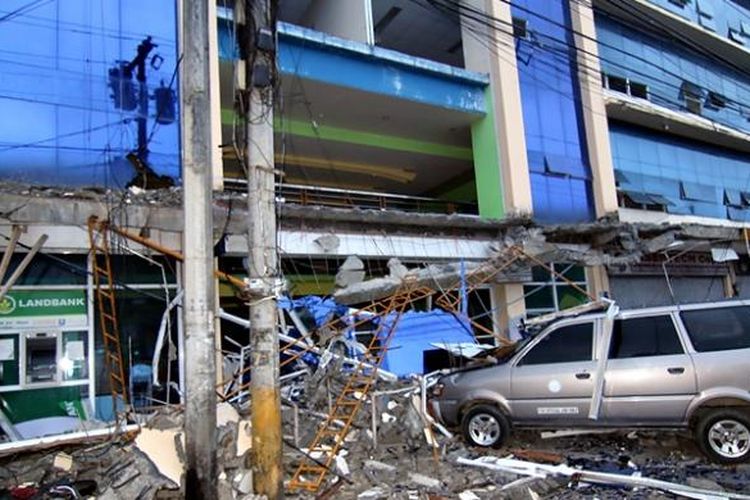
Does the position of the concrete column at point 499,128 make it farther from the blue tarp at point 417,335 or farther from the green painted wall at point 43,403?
the green painted wall at point 43,403

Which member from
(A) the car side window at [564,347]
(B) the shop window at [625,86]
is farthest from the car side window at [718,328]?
(B) the shop window at [625,86]

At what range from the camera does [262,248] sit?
6.49 metres

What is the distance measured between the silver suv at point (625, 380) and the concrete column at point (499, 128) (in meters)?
7.51

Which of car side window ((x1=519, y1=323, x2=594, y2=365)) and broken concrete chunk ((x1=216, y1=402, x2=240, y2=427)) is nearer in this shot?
broken concrete chunk ((x1=216, y1=402, x2=240, y2=427))

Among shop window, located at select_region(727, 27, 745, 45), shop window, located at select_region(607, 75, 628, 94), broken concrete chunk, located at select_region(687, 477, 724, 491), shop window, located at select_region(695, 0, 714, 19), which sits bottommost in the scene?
broken concrete chunk, located at select_region(687, 477, 724, 491)

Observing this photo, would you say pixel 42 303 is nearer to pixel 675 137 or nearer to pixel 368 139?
pixel 368 139

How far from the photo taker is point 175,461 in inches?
263

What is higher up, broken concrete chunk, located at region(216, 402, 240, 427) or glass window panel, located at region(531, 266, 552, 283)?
glass window panel, located at region(531, 266, 552, 283)

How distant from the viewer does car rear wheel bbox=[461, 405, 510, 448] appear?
28.3ft

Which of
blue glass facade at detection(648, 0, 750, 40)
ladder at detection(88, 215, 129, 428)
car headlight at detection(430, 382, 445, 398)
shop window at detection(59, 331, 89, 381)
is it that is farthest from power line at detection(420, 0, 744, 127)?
shop window at detection(59, 331, 89, 381)

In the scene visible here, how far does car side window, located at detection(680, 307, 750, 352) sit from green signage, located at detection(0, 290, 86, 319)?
9.66 meters

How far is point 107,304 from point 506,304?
9493 mm

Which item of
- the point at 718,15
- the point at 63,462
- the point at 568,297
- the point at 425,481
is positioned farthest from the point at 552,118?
the point at 63,462

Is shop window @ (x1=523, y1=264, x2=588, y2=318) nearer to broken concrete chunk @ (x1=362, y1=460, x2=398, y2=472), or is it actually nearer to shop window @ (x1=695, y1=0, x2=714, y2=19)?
broken concrete chunk @ (x1=362, y1=460, x2=398, y2=472)
